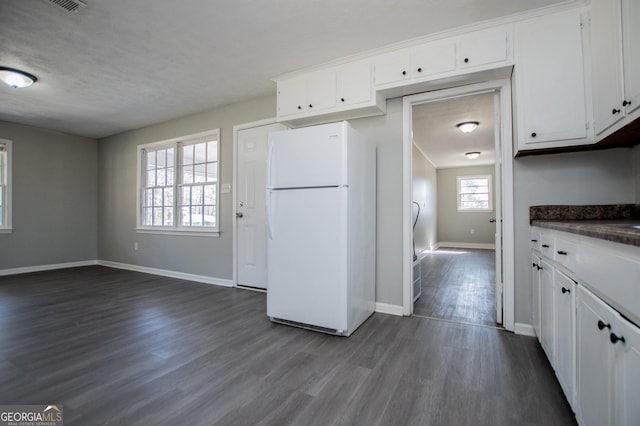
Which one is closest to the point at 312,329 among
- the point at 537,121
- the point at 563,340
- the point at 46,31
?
the point at 563,340

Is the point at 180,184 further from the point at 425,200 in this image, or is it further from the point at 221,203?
the point at 425,200

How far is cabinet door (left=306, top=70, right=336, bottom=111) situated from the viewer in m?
2.92

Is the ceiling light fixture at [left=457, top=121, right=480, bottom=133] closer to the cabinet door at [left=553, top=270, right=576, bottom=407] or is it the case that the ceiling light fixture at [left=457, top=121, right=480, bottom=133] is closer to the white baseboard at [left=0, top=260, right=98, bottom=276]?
the cabinet door at [left=553, top=270, right=576, bottom=407]

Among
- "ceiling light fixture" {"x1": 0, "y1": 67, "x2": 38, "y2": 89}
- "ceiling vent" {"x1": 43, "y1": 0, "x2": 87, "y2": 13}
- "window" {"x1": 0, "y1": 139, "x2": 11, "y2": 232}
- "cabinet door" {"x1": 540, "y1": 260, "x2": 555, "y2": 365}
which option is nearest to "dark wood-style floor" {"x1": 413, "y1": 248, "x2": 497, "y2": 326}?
"cabinet door" {"x1": 540, "y1": 260, "x2": 555, "y2": 365}

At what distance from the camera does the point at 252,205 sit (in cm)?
387

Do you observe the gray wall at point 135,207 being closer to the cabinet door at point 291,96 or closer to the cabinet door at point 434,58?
the cabinet door at point 291,96

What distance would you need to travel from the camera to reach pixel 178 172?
15.6ft

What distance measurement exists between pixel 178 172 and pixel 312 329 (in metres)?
3.56

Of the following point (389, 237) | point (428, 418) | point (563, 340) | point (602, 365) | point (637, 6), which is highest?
point (637, 6)

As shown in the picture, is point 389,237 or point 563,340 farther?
point 389,237

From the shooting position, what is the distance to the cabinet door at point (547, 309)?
168 centimetres

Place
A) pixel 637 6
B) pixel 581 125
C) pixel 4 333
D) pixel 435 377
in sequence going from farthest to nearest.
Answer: pixel 4 333 < pixel 581 125 < pixel 435 377 < pixel 637 6

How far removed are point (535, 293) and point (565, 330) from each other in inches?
30.8

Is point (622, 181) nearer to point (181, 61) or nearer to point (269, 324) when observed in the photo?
point (269, 324)
